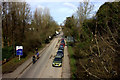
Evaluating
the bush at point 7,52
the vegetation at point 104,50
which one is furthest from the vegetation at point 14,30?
the vegetation at point 104,50

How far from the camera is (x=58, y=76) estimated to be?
46.3 ft

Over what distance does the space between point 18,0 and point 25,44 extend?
8861 mm

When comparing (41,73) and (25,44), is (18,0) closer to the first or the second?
(25,44)

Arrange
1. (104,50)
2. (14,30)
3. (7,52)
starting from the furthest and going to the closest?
(14,30) < (7,52) < (104,50)

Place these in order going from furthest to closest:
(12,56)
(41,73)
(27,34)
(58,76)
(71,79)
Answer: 1. (27,34)
2. (12,56)
3. (41,73)
4. (58,76)
5. (71,79)

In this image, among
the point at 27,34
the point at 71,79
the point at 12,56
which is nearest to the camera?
the point at 71,79

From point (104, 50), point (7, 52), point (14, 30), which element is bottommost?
point (7, 52)

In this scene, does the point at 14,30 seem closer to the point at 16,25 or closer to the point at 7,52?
the point at 16,25

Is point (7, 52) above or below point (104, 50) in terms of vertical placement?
below

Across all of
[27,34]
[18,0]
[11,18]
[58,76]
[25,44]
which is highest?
[18,0]

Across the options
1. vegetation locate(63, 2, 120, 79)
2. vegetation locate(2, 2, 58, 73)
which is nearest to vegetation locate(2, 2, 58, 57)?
vegetation locate(2, 2, 58, 73)

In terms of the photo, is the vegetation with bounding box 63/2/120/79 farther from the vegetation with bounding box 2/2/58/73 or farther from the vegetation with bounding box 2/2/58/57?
the vegetation with bounding box 2/2/58/57

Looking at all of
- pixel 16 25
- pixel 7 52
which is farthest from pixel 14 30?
pixel 7 52

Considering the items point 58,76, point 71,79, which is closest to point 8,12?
point 58,76
